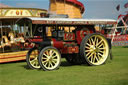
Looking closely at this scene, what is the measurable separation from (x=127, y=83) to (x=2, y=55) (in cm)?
863

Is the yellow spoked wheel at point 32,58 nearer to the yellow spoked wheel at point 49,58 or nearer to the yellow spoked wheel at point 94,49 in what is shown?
the yellow spoked wheel at point 49,58

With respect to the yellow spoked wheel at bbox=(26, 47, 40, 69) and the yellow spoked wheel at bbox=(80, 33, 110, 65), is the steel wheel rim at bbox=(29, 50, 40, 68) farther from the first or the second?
the yellow spoked wheel at bbox=(80, 33, 110, 65)

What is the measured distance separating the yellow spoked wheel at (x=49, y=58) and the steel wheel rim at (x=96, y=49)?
129cm

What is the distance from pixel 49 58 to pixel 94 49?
78.6 inches

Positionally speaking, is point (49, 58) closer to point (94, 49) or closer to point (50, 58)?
point (50, 58)

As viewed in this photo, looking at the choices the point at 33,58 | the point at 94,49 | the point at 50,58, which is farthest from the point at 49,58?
the point at 94,49

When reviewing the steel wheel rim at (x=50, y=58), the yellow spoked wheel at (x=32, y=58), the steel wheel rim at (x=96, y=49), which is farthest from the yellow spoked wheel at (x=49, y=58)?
the steel wheel rim at (x=96, y=49)

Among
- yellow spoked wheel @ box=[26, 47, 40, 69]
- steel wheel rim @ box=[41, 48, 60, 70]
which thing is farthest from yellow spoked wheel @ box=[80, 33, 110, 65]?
yellow spoked wheel @ box=[26, 47, 40, 69]

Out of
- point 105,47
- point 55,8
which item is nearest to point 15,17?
point 105,47

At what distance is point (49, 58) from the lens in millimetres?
8094

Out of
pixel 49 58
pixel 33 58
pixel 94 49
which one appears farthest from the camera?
pixel 33 58

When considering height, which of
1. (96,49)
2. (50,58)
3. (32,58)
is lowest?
(32,58)

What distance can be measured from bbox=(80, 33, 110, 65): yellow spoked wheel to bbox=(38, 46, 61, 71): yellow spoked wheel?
1.08 meters

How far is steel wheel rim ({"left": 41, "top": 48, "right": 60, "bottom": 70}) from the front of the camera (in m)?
8.05
